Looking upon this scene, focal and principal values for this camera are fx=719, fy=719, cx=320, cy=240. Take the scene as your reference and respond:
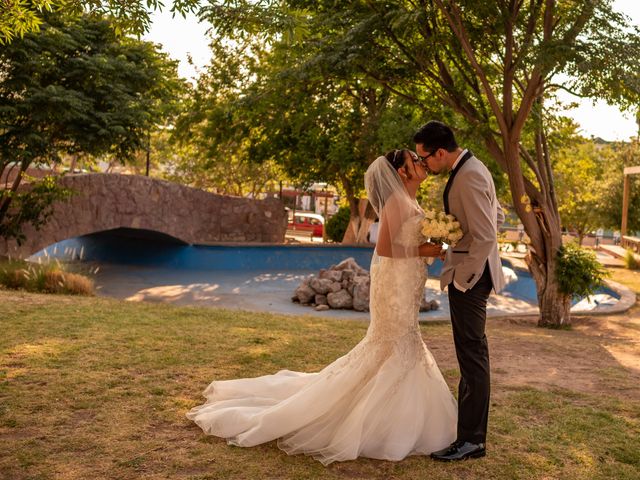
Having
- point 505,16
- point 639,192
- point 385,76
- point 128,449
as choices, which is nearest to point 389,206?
point 128,449

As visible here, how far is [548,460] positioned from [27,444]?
10.5ft

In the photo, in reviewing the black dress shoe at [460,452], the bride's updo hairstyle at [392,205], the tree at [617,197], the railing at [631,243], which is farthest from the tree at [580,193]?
the black dress shoe at [460,452]

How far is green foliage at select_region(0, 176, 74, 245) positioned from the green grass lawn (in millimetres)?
5324

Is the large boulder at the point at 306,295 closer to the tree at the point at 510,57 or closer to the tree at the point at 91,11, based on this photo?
the tree at the point at 510,57

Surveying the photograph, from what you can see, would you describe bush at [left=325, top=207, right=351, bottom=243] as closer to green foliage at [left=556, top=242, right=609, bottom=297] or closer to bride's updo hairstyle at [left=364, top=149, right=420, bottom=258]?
green foliage at [left=556, top=242, right=609, bottom=297]

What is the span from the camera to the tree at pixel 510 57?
944 centimetres

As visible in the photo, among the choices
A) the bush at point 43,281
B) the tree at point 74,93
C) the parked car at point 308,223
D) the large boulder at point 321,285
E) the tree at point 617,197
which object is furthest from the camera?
the parked car at point 308,223

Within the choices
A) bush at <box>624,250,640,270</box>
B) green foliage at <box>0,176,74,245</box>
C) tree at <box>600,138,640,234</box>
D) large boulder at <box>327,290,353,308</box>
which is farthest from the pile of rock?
tree at <box>600,138,640,234</box>

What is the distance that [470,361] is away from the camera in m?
4.39

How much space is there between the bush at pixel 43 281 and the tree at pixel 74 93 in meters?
A: 2.85

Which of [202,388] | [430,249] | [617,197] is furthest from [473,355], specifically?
[617,197]

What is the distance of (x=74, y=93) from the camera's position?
46.7ft

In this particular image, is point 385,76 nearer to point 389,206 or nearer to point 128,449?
point 389,206

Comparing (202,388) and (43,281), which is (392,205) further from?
(43,281)
